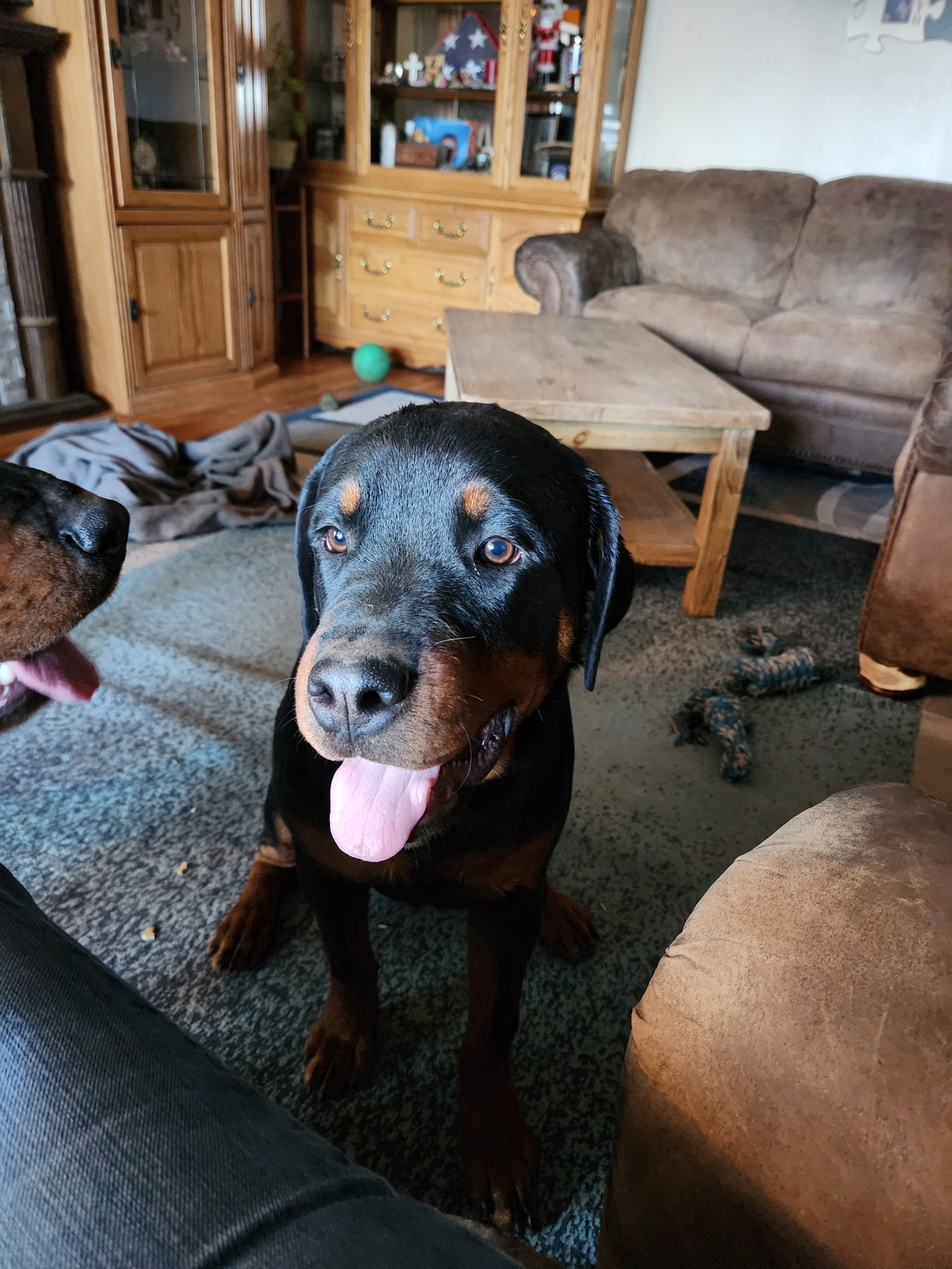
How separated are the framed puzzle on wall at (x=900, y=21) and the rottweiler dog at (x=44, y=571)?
→ 5325mm

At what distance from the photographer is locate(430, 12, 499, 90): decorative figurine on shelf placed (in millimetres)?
5227

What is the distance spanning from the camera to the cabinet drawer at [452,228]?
5.29 metres

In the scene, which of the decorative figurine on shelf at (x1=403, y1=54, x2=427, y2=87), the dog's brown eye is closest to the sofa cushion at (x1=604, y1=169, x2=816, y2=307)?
the decorative figurine on shelf at (x1=403, y1=54, x2=427, y2=87)

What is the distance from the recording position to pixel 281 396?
490cm

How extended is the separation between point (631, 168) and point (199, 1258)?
20.7 ft

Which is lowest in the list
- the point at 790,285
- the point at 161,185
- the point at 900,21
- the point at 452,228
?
the point at 790,285

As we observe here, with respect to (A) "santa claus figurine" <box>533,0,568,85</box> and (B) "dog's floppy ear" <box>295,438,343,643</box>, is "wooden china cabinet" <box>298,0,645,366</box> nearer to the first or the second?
(A) "santa claus figurine" <box>533,0,568,85</box>

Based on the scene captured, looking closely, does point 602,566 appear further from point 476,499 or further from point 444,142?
point 444,142

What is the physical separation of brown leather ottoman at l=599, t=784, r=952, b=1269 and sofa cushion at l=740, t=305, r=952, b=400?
3.50m

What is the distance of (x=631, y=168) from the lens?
5.52 m

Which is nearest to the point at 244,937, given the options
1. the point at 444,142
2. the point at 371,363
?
the point at 371,363

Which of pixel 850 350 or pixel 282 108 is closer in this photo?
pixel 850 350

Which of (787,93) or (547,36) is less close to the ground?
(547,36)

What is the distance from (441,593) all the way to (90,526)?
555 millimetres
